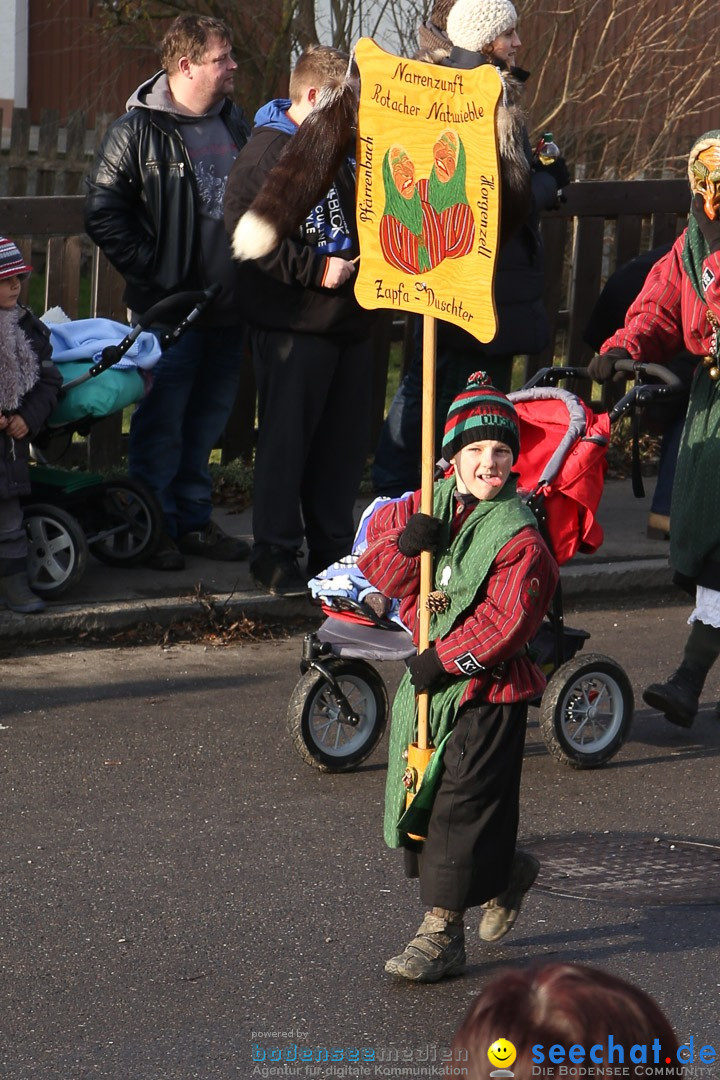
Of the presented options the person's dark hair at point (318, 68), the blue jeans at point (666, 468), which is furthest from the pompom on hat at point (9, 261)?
the blue jeans at point (666, 468)

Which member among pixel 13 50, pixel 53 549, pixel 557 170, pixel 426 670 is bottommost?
pixel 53 549

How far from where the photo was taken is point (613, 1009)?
169 centimetres

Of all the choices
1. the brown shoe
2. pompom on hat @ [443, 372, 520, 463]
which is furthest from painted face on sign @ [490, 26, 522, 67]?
pompom on hat @ [443, 372, 520, 463]

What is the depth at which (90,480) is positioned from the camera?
7.11 metres

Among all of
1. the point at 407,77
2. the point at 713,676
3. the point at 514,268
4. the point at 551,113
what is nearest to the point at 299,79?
the point at 514,268

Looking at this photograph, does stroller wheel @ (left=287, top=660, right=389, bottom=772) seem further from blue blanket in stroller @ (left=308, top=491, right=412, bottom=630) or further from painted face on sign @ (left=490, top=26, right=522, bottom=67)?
painted face on sign @ (left=490, top=26, right=522, bottom=67)

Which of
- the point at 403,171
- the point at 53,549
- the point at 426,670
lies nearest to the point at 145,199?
the point at 53,549

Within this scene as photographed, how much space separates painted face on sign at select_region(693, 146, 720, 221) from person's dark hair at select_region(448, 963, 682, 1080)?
172 inches

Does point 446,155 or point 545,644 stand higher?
point 446,155

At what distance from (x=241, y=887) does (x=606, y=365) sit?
2.17 meters

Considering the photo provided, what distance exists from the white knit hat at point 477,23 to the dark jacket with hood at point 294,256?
0.68 m

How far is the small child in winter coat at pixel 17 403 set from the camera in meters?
6.60

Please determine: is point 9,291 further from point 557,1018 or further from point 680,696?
point 557,1018

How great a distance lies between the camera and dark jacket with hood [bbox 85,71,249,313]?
7.35 meters
